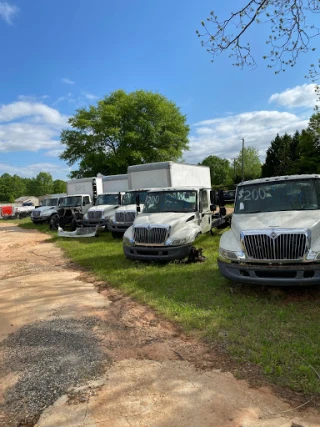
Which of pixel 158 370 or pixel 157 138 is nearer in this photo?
pixel 158 370

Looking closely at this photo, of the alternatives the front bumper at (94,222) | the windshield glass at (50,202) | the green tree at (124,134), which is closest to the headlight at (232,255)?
the front bumper at (94,222)

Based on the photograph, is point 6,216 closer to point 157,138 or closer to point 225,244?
point 157,138

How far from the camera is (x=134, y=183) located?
1542 centimetres

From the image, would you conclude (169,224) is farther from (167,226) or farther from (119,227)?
(119,227)

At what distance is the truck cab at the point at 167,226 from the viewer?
800cm

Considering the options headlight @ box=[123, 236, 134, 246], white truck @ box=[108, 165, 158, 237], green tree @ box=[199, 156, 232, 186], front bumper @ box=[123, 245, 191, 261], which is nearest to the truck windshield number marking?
front bumper @ box=[123, 245, 191, 261]

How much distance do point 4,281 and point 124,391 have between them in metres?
6.11

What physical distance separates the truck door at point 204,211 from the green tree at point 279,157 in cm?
4483

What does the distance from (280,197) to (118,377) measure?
4743 mm

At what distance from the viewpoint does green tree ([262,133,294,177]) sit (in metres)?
53.1

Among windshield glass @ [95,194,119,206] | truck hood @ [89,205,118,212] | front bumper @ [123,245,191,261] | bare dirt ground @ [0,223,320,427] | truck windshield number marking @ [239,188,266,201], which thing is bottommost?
bare dirt ground @ [0,223,320,427]

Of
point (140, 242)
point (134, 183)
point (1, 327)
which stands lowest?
point (1, 327)

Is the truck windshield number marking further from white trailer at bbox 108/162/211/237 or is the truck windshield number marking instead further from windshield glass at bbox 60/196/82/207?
windshield glass at bbox 60/196/82/207

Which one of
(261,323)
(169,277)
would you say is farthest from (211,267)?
(261,323)
